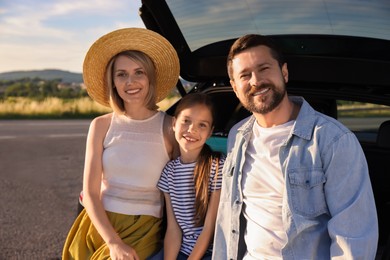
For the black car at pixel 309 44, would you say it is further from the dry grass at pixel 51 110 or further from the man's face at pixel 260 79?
the dry grass at pixel 51 110

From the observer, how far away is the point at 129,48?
2.80 meters

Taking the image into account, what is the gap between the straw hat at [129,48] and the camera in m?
→ 2.79

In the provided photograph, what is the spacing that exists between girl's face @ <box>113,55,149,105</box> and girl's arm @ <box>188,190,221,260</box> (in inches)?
23.4

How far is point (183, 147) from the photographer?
2.59 meters

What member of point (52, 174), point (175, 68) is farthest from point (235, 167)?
point (52, 174)

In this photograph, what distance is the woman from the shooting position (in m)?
2.62

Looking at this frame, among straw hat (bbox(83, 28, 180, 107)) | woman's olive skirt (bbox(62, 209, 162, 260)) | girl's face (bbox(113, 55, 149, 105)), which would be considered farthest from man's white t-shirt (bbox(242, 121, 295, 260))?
straw hat (bbox(83, 28, 180, 107))

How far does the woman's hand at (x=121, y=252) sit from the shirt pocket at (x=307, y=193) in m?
0.80

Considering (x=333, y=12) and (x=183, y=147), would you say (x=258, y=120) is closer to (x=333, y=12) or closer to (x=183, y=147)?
(x=183, y=147)

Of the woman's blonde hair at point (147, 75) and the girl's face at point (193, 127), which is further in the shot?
the woman's blonde hair at point (147, 75)

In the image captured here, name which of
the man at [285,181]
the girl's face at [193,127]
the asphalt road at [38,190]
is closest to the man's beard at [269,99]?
the man at [285,181]

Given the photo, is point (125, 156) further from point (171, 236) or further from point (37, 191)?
point (37, 191)

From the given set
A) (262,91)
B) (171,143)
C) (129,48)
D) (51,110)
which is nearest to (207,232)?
(171,143)

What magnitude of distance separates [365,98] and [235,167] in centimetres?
100
